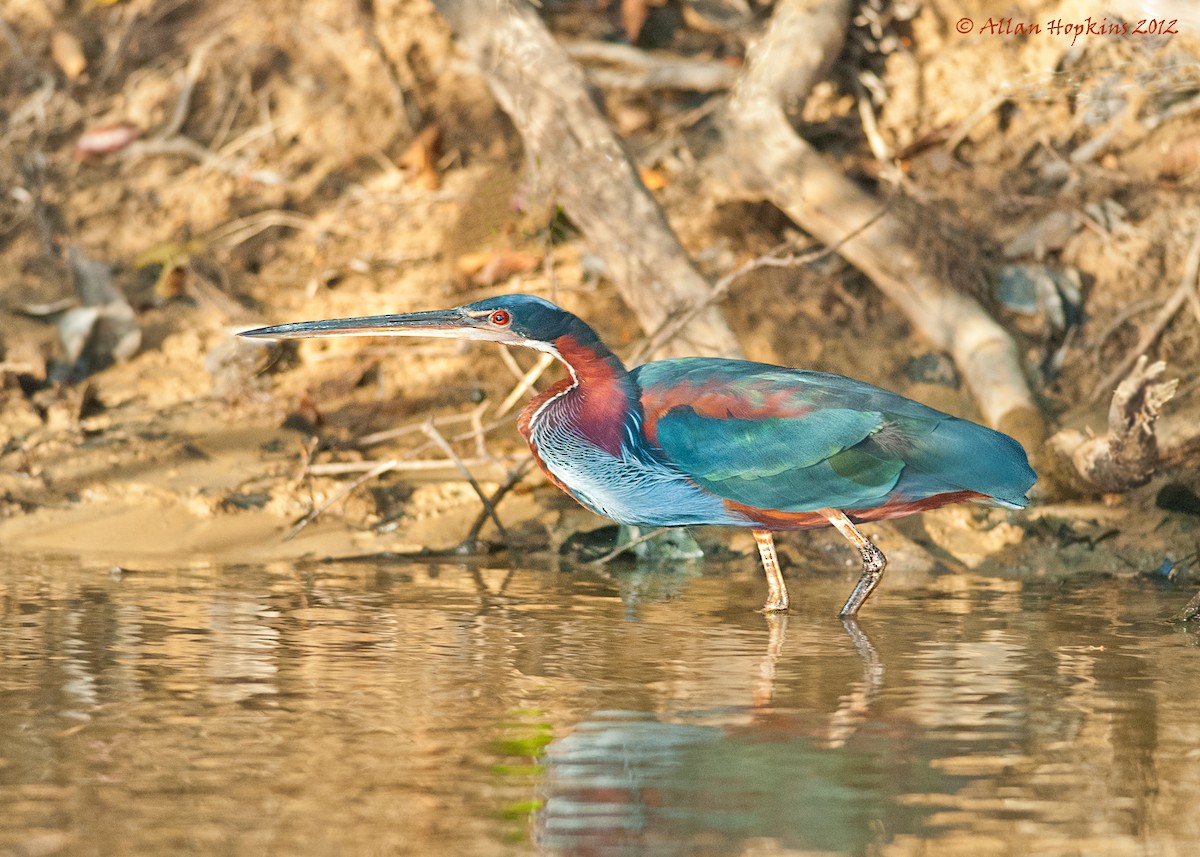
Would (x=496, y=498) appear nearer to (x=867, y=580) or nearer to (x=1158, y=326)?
(x=867, y=580)

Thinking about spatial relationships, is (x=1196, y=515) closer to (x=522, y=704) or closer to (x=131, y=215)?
(x=522, y=704)

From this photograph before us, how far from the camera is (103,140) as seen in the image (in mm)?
10578

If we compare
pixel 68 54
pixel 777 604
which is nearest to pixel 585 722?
pixel 777 604

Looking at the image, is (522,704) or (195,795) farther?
(522,704)

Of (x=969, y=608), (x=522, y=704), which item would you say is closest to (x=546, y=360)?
(x=969, y=608)

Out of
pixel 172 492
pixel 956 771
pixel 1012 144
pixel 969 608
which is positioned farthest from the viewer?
pixel 1012 144

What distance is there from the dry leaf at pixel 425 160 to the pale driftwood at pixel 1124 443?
4.84 metres

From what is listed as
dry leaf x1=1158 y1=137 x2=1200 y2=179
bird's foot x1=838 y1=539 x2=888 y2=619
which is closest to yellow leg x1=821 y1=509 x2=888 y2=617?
bird's foot x1=838 y1=539 x2=888 y2=619

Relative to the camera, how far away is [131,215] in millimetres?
10250

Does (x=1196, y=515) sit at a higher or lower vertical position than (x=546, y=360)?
lower

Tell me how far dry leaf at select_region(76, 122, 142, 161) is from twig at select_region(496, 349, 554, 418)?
3798 mm

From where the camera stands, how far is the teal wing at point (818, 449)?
5.54m

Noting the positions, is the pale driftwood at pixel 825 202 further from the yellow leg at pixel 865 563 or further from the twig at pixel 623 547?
the yellow leg at pixel 865 563

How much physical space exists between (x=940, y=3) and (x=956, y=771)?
774 centimetres
